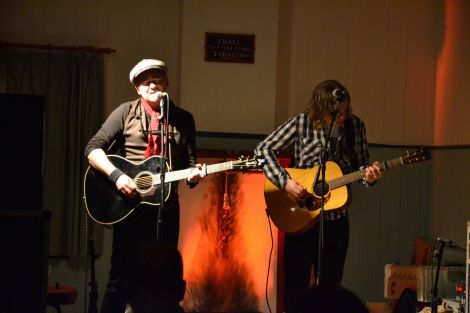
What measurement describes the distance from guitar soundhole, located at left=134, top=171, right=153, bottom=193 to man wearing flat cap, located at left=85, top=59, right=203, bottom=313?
0.01 metres

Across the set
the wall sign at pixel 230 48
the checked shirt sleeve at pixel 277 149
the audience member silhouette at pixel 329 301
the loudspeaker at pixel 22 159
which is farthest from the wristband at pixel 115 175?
the wall sign at pixel 230 48

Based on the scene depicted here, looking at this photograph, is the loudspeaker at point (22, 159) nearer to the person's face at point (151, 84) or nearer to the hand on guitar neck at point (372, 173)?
the person's face at point (151, 84)

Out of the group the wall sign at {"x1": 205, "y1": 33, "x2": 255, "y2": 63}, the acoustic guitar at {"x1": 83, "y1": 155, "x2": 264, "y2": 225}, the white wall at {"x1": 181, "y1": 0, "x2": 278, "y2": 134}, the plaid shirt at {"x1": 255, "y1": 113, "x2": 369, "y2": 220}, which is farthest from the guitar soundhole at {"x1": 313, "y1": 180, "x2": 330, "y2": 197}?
the wall sign at {"x1": 205, "y1": 33, "x2": 255, "y2": 63}

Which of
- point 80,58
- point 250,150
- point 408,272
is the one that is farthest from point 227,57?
point 408,272

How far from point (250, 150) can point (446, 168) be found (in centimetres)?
167

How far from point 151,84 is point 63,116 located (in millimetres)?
2329

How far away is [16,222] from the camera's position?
3459 millimetres

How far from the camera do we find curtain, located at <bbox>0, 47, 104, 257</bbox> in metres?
6.30

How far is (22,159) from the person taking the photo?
363cm

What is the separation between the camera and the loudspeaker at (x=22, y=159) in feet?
11.9

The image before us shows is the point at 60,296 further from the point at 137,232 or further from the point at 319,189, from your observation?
the point at 319,189

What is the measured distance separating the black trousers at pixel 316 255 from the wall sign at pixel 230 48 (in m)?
2.34

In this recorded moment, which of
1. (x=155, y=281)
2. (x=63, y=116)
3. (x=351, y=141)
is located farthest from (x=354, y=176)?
(x=63, y=116)

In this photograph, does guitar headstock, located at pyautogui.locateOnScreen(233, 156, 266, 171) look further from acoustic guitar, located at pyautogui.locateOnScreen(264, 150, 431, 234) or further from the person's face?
the person's face
